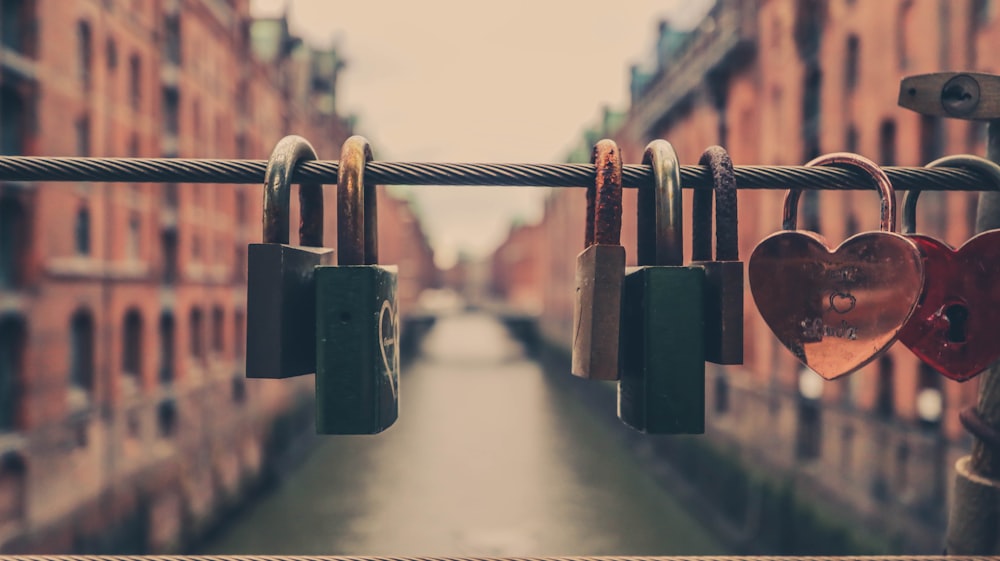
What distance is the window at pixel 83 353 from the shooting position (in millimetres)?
14906

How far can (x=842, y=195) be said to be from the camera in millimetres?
14539

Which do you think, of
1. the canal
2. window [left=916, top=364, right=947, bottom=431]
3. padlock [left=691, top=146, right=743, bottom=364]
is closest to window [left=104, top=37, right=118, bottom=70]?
the canal

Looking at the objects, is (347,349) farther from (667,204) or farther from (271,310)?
(667,204)

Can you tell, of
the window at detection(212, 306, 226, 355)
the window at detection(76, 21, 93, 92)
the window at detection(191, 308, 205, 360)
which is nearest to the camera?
the window at detection(76, 21, 93, 92)

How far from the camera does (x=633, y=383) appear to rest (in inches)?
65.7

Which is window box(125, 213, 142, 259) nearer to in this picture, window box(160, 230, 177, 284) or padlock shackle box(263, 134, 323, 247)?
window box(160, 230, 177, 284)

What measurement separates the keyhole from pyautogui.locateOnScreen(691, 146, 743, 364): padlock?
1.75 ft

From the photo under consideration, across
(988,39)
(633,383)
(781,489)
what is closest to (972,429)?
(633,383)

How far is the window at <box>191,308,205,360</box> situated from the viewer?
21.6 m

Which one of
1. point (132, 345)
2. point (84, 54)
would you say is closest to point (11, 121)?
point (84, 54)

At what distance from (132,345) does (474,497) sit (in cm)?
1395

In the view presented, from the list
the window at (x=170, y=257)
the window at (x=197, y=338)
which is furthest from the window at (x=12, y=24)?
the window at (x=197, y=338)

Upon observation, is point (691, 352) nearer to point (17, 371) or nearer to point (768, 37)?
point (17, 371)

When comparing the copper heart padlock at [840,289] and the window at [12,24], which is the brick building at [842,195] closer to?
the copper heart padlock at [840,289]
